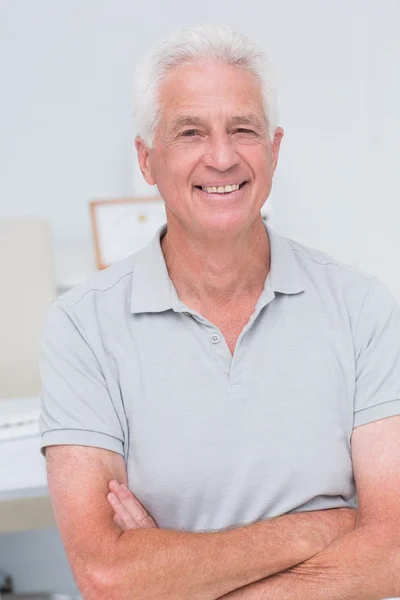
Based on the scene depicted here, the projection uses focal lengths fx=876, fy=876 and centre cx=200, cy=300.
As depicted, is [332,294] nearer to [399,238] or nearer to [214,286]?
[214,286]

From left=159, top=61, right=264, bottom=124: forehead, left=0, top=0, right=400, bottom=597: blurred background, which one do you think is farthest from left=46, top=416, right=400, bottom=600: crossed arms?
left=0, top=0, right=400, bottom=597: blurred background

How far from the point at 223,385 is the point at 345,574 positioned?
325 mm

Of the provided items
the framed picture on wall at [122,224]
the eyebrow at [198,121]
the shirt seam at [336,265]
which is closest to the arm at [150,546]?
the shirt seam at [336,265]

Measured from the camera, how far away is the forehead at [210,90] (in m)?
1.34

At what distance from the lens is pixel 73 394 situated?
1.33 metres

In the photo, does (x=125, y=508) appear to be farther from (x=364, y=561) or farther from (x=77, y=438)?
(x=364, y=561)

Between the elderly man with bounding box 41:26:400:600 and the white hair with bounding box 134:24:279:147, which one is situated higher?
the white hair with bounding box 134:24:279:147

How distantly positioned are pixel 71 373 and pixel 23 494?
1.05 feet

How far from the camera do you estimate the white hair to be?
1348mm

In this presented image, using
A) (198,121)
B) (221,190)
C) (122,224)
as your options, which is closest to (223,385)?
(221,190)

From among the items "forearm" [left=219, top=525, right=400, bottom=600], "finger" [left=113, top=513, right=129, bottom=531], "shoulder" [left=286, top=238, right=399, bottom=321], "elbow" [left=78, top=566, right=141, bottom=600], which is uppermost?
"shoulder" [left=286, top=238, right=399, bottom=321]

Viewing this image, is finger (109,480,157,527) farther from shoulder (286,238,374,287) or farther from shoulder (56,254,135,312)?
shoulder (286,238,374,287)

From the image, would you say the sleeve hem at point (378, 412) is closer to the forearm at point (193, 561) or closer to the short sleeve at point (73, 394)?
the forearm at point (193, 561)

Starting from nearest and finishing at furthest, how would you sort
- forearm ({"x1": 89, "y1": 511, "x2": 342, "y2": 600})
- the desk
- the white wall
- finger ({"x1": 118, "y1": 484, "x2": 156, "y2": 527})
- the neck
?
forearm ({"x1": 89, "y1": 511, "x2": 342, "y2": 600}) → finger ({"x1": 118, "y1": 484, "x2": 156, "y2": 527}) → the neck → the desk → the white wall
